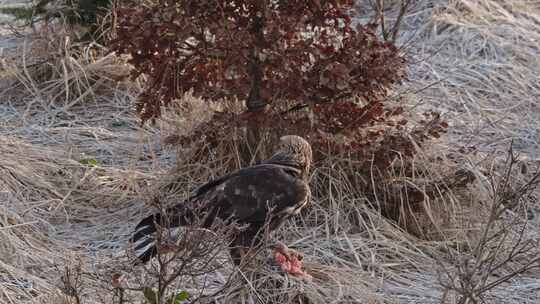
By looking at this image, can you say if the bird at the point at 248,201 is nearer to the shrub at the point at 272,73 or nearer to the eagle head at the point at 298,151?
the eagle head at the point at 298,151

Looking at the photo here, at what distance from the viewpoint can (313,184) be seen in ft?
19.2

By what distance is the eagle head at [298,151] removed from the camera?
5059 mm

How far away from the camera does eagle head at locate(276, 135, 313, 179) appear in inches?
199

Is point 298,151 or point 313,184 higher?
point 298,151

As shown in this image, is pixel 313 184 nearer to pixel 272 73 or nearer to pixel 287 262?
pixel 272 73

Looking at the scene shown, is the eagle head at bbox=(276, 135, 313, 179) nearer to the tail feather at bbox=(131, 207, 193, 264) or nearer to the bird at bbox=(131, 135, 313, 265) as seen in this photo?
the bird at bbox=(131, 135, 313, 265)

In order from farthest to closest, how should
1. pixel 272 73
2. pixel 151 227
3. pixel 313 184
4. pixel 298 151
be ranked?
pixel 313 184
pixel 272 73
pixel 298 151
pixel 151 227

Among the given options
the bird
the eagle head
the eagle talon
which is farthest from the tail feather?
the eagle head

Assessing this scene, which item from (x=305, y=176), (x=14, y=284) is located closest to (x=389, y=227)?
(x=305, y=176)

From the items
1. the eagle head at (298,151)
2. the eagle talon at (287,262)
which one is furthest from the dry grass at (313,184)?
the eagle head at (298,151)

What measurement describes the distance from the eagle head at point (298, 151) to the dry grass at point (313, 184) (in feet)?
1.66

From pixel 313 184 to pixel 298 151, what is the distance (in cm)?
82

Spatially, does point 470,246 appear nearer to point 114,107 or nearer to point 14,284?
point 14,284

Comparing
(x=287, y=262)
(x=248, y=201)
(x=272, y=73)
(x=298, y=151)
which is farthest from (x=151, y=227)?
(x=272, y=73)
